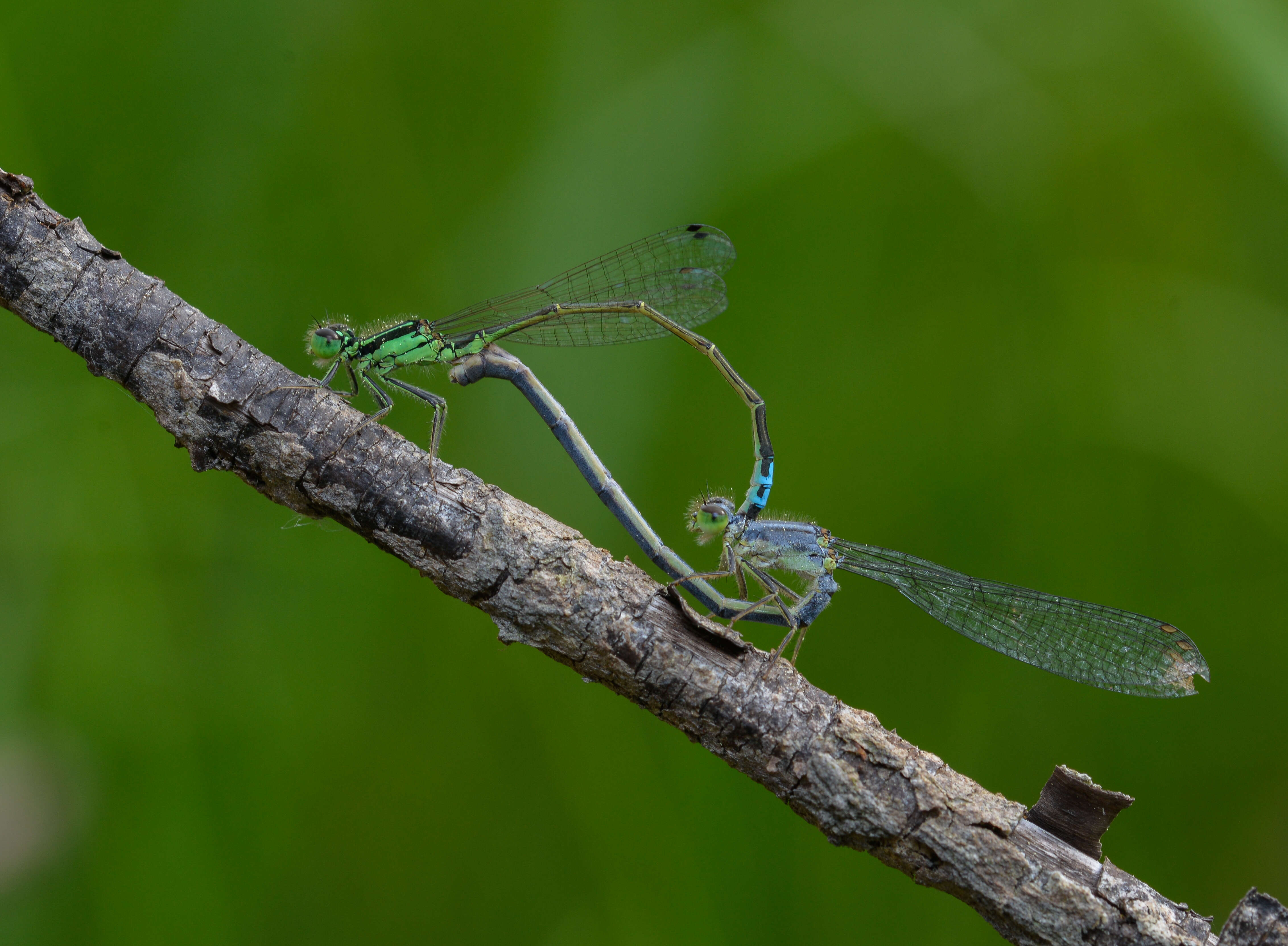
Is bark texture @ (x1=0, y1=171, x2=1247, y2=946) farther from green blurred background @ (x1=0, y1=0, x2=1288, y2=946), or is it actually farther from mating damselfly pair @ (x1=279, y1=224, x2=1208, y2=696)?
green blurred background @ (x1=0, y1=0, x2=1288, y2=946)

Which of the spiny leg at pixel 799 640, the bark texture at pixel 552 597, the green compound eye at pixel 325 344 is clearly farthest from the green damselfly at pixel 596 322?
the bark texture at pixel 552 597

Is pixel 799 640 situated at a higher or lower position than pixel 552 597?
higher

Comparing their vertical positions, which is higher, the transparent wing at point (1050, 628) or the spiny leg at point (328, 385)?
the transparent wing at point (1050, 628)

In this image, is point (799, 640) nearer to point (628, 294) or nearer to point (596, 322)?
point (596, 322)

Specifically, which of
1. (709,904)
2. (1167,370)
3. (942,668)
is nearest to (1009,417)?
→ (1167,370)

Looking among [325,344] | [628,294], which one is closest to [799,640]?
[628,294]

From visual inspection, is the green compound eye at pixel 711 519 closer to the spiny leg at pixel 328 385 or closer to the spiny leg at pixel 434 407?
the spiny leg at pixel 434 407

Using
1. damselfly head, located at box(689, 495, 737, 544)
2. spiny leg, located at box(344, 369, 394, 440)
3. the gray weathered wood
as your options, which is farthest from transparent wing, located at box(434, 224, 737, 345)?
the gray weathered wood

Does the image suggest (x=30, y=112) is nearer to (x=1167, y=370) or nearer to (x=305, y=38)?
(x=305, y=38)
